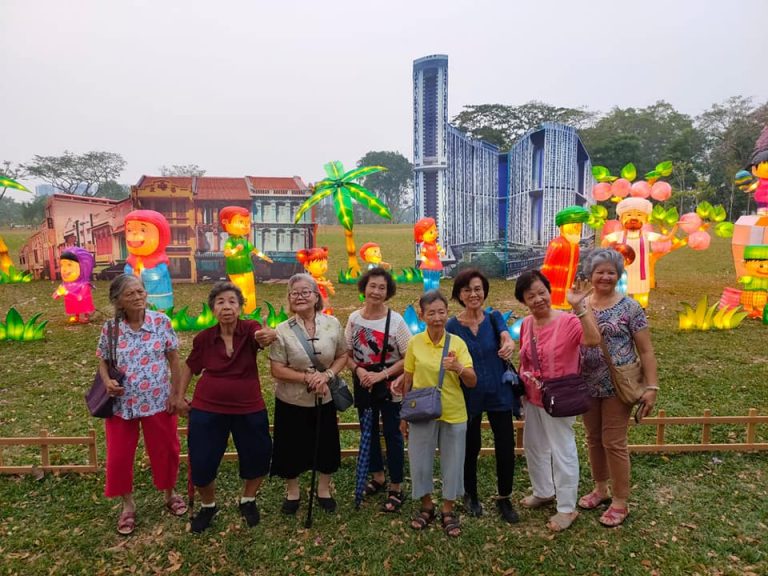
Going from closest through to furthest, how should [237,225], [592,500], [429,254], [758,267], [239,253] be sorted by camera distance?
1. [592,500]
2. [758,267]
3. [239,253]
4. [237,225]
5. [429,254]

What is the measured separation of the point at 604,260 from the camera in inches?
113

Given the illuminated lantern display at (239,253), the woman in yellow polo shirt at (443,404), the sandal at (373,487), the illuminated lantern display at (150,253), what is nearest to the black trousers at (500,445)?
the woman in yellow polo shirt at (443,404)

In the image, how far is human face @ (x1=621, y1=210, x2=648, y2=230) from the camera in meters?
8.89

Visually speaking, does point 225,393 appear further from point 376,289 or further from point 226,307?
point 376,289

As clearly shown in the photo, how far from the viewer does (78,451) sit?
4.18 metres

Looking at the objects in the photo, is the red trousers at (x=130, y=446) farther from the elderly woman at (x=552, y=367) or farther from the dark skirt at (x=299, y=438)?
the elderly woman at (x=552, y=367)

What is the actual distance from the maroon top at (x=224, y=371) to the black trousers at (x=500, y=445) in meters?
1.28

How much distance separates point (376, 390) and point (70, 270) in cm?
784

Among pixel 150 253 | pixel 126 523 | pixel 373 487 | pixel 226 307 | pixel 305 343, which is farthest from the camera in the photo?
pixel 150 253

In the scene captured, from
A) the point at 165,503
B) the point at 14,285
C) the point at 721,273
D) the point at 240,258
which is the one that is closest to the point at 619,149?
the point at 721,273

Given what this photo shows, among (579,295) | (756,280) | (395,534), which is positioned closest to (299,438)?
(395,534)

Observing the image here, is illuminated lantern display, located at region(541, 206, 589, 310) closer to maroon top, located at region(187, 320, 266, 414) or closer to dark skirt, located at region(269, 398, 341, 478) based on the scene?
dark skirt, located at region(269, 398, 341, 478)

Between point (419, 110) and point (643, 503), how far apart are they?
11.6 m

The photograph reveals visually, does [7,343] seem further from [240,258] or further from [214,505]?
[214,505]
